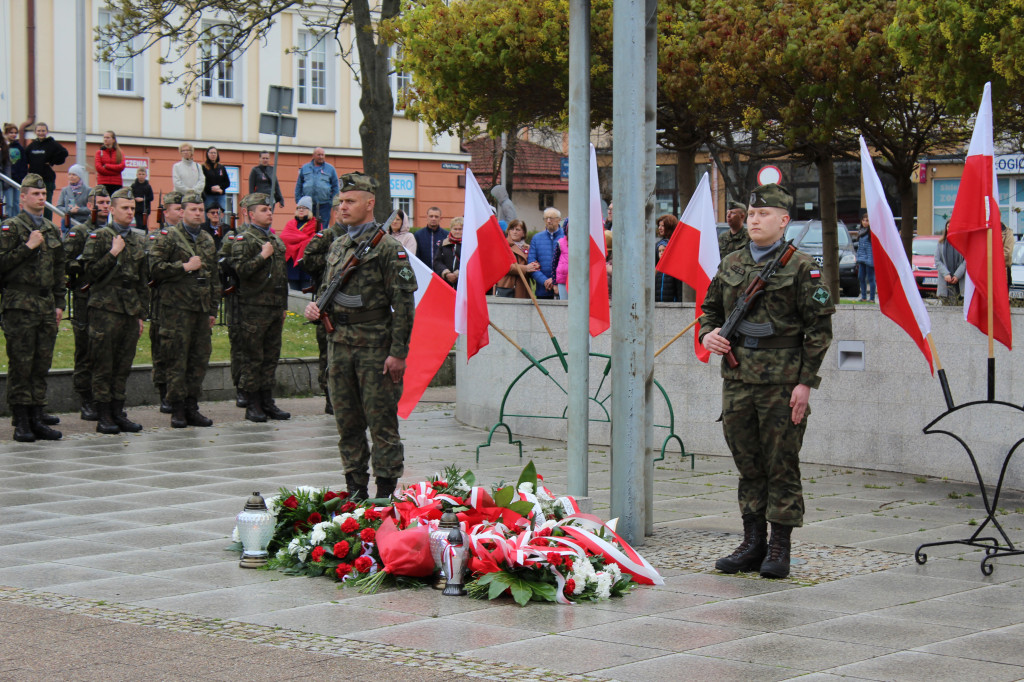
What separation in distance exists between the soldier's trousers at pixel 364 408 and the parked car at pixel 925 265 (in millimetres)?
22174

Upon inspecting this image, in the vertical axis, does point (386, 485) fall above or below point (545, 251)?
below

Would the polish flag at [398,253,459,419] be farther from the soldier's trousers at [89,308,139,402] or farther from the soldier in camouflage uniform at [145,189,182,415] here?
the soldier in camouflage uniform at [145,189,182,415]

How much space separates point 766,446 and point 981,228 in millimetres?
1803

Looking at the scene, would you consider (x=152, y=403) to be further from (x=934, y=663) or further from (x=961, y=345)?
(x=934, y=663)

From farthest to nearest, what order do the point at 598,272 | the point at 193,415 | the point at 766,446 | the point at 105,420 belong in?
the point at 193,415
the point at 105,420
the point at 598,272
the point at 766,446

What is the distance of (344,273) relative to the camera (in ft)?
28.6

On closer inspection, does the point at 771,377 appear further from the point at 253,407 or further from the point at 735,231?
the point at 253,407

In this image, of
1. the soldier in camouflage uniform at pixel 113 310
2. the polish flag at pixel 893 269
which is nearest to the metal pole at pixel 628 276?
the polish flag at pixel 893 269

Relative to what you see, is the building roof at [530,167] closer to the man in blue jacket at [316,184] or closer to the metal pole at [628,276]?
the man in blue jacket at [316,184]


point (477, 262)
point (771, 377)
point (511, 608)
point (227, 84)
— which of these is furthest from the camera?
point (227, 84)

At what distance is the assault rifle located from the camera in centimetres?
870

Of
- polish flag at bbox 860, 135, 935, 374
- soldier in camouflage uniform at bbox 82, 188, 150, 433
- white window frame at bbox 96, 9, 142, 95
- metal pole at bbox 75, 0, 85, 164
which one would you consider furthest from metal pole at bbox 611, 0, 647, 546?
white window frame at bbox 96, 9, 142, 95

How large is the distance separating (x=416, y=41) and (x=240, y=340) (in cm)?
501

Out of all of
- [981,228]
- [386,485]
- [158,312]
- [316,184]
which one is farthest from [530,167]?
[981,228]
